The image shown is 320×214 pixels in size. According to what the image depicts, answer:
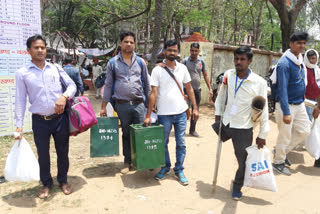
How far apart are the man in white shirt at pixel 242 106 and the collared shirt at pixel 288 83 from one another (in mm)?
812

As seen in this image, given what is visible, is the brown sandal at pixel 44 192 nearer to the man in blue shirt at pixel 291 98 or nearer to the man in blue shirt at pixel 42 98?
the man in blue shirt at pixel 42 98

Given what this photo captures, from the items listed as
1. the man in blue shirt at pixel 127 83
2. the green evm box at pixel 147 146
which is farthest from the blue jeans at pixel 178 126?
the man in blue shirt at pixel 127 83

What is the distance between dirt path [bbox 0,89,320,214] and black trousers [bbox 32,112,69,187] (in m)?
0.30

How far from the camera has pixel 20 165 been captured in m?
2.91

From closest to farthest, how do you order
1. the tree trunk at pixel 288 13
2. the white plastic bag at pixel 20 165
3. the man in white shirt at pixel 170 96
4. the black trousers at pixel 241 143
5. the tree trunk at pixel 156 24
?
the white plastic bag at pixel 20 165 < the black trousers at pixel 241 143 < the man in white shirt at pixel 170 96 < the tree trunk at pixel 156 24 < the tree trunk at pixel 288 13

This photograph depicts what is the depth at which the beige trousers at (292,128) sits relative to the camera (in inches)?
157

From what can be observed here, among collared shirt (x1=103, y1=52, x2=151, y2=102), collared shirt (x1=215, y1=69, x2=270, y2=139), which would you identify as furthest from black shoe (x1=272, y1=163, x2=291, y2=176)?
collared shirt (x1=103, y1=52, x2=151, y2=102)

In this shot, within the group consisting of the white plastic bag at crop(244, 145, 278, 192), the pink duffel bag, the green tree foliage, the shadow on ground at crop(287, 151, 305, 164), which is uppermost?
the green tree foliage

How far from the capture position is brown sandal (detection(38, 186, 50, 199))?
3.20 meters

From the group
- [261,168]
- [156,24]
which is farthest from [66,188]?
[156,24]

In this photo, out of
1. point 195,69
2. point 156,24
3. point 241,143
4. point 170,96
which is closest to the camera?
point 241,143

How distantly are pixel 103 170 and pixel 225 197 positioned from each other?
1.89 meters

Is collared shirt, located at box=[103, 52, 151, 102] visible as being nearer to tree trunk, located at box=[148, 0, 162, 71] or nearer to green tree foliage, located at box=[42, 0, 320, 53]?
tree trunk, located at box=[148, 0, 162, 71]

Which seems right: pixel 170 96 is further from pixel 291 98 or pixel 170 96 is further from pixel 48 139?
pixel 291 98
